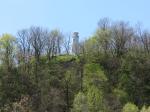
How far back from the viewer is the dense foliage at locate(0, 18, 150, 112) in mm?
79938

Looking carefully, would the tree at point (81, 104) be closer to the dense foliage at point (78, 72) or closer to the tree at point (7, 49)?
the dense foliage at point (78, 72)

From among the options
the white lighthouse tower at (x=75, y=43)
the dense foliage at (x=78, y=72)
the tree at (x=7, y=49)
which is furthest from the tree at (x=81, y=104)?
the white lighthouse tower at (x=75, y=43)

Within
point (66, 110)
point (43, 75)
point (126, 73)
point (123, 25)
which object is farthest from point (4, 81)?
point (123, 25)

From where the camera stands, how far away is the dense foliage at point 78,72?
79.9 m

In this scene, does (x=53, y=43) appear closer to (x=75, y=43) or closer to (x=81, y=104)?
(x=75, y=43)

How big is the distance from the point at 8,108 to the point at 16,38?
28.1 meters

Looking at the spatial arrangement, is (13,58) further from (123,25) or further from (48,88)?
(123,25)

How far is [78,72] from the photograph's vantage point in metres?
91.6

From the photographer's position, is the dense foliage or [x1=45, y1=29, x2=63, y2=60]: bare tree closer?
the dense foliage

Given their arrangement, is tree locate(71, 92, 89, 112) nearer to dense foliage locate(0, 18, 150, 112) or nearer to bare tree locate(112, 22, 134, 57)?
dense foliage locate(0, 18, 150, 112)

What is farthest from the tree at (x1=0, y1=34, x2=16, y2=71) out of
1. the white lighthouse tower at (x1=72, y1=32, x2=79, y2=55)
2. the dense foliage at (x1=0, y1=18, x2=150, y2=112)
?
the white lighthouse tower at (x1=72, y1=32, x2=79, y2=55)

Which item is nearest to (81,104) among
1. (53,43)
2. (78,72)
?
(78,72)

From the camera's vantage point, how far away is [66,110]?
263 feet

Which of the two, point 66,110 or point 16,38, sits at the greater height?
Answer: point 16,38
